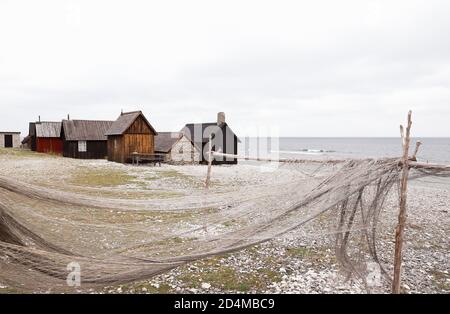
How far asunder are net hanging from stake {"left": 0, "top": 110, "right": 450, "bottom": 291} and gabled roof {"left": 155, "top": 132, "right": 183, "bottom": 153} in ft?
99.2

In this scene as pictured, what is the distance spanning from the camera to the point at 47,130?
153 ft

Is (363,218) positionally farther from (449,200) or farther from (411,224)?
(449,200)

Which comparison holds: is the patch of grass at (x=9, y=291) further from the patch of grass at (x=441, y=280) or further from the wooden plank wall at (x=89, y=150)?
the wooden plank wall at (x=89, y=150)

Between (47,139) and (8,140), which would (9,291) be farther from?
(8,140)

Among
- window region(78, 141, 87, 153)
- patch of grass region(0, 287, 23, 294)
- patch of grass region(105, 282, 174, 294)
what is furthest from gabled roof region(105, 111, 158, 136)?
patch of grass region(105, 282, 174, 294)

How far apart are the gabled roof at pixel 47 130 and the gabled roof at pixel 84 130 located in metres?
9.24

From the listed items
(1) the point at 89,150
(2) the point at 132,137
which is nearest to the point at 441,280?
(2) the point at 132,137

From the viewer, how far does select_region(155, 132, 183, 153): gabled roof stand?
116 ft

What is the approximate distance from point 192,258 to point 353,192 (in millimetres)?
2467

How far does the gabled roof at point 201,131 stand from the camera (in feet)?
122

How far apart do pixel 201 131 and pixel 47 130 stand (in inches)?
925

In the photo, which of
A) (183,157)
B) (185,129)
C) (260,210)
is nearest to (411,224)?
(260,210)

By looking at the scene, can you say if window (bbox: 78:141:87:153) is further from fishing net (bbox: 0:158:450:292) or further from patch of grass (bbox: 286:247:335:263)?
fishing net (bbox: 0:158:450:292)

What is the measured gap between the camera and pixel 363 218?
4953 mm
